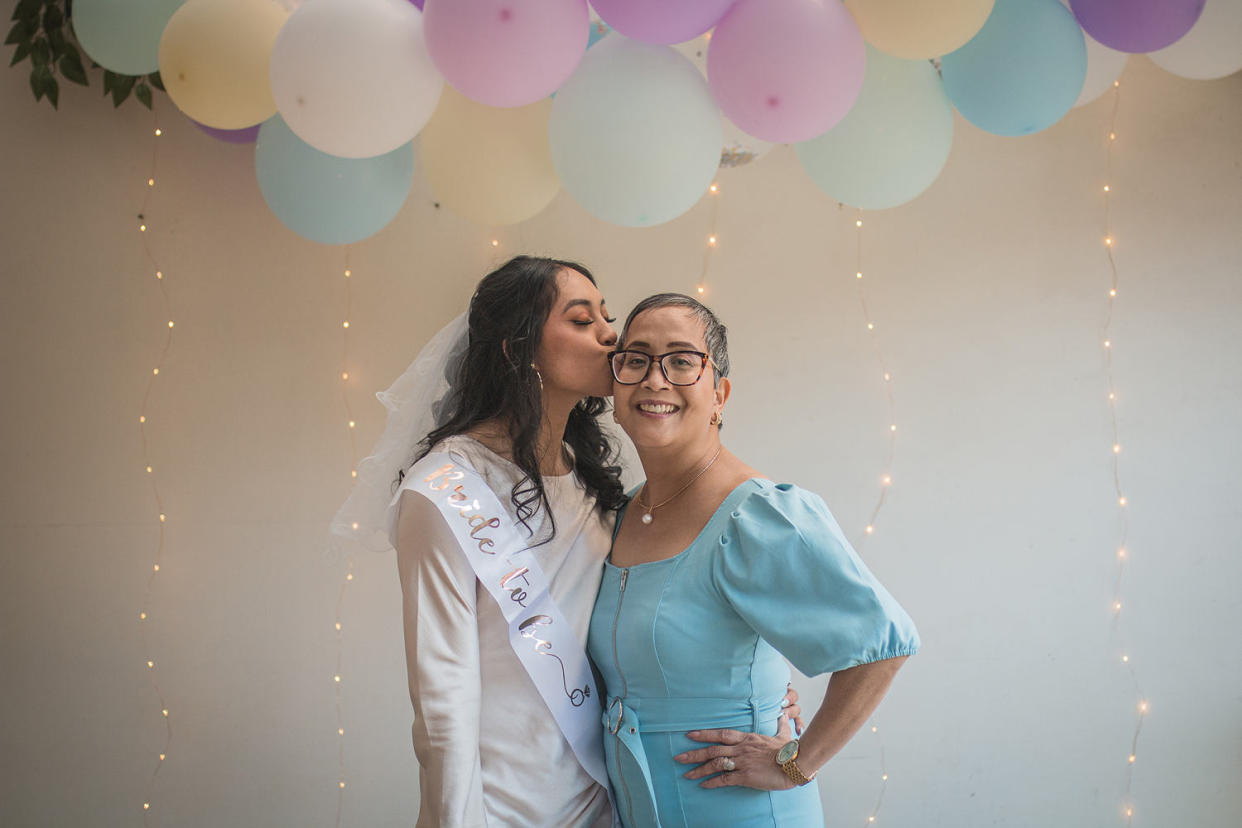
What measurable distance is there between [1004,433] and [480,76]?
1.62 meters

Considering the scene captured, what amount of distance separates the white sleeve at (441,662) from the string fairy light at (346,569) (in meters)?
0.93

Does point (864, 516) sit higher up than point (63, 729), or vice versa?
point (864, 516)

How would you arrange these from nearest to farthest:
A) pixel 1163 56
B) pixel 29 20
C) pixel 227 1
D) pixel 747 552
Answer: pixel 747 552, pixel 227 1, pixel 1163 56, pixel 29 20

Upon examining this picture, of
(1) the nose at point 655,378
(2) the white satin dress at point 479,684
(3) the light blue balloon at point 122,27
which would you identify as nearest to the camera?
(2) the white satin dress at point 479,684

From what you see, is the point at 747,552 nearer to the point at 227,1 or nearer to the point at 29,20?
the point at 227,1

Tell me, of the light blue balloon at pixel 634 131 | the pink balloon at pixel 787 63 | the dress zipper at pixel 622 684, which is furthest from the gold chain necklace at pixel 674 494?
the pink balloon at pixel 787 63

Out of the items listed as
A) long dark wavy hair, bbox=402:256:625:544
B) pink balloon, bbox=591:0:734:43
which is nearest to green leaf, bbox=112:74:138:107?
long dark wavy hair, bbox=402:256:625:544

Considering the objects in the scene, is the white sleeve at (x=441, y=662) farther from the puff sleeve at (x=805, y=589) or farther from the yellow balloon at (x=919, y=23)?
the yellow balloon at (x=919, y=23)

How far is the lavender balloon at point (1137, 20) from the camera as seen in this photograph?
1.66 metres

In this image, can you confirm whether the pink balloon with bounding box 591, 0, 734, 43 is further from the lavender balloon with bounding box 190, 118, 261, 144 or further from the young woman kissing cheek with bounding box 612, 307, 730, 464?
the lavender balloon with bounding box 190, 118, 261, 144

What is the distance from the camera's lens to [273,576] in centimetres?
234

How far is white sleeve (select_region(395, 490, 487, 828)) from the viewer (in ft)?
4.43

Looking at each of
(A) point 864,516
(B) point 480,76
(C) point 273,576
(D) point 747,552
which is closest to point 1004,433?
(A) point 864,516

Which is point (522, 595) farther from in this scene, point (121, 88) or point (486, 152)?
point (121, 88)
